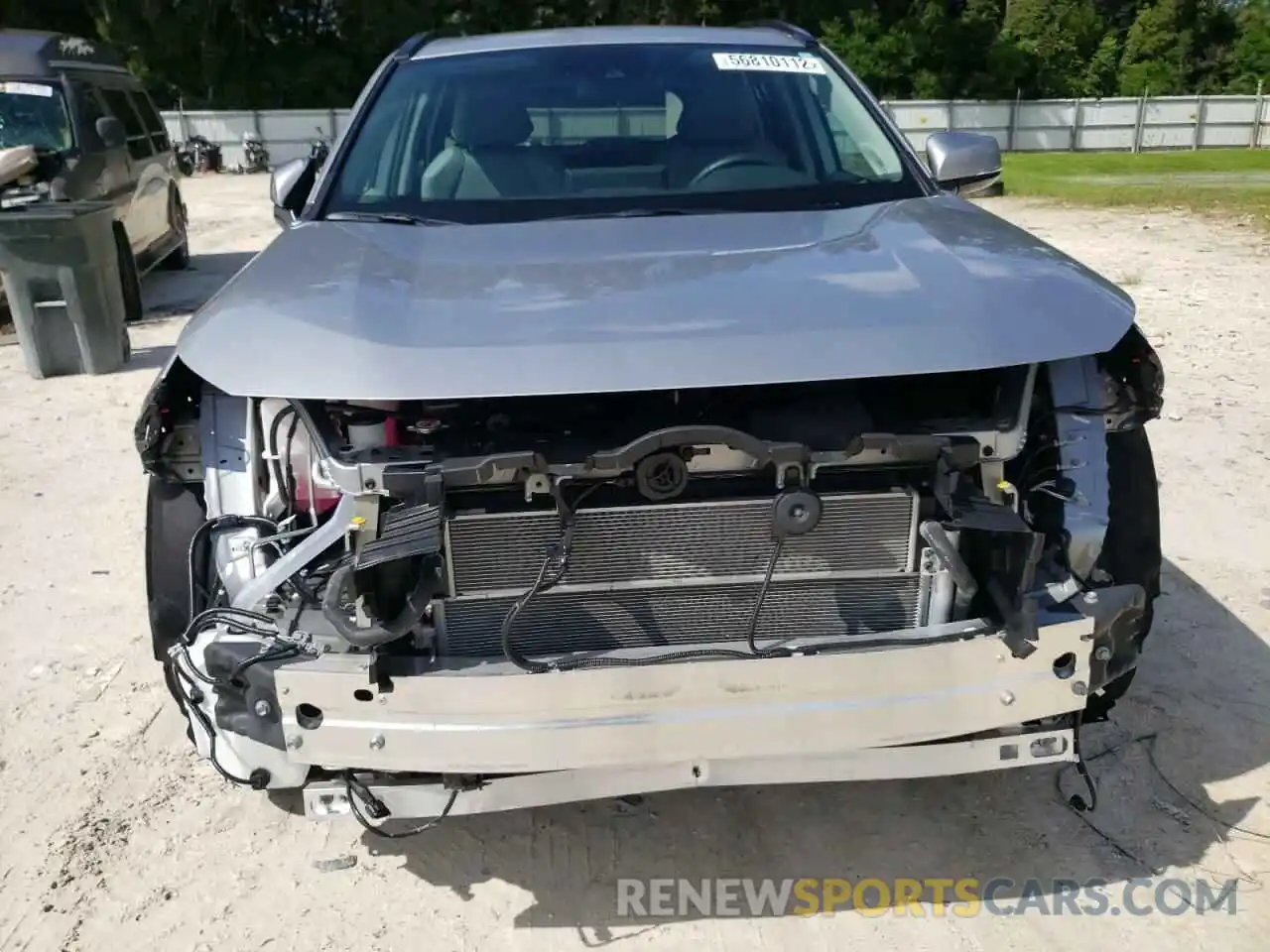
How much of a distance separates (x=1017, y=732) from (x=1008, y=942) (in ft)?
1.52

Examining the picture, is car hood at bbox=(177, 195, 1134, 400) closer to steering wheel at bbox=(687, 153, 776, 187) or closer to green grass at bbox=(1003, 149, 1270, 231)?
steering wheel at bbox=(687, 153, 776, 187)

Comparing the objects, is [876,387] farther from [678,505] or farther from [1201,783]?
[1201,783]

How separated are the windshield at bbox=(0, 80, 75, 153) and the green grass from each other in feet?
39.4

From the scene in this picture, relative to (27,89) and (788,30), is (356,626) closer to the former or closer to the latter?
(788,30)

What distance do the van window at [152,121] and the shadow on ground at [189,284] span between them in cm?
118

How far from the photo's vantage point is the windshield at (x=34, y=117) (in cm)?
797

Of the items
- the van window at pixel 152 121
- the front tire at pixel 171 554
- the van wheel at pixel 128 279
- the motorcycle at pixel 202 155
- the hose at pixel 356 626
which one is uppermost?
the van window at pixel 152 121

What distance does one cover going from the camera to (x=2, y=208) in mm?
7102

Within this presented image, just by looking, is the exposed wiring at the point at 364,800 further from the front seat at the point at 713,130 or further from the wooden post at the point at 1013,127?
the wooden post at the point at 1013,127

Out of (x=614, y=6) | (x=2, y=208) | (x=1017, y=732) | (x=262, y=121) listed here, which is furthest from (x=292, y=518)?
(x=614, y=6)

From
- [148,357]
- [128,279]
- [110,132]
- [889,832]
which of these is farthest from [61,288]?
[889,832]

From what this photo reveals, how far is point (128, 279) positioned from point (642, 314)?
737 centimetres

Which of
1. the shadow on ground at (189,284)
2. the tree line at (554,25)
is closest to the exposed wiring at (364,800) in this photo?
the shadow on ground at (189,284)

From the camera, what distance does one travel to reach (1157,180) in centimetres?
2000
